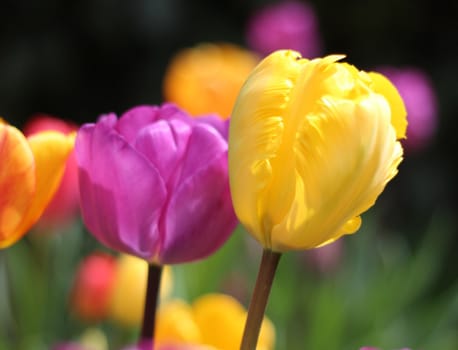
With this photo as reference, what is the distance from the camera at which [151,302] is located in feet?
1.37

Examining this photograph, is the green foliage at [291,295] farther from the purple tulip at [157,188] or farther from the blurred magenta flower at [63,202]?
the purple tulip at [157,188]

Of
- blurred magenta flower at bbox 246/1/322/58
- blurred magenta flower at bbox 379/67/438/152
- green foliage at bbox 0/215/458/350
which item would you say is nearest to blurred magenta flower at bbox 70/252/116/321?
green foliage at bbox 0/215/458/350

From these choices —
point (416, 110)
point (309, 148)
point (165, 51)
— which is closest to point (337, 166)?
point (309, 148)

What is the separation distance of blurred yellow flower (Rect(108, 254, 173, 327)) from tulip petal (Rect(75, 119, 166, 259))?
27cm

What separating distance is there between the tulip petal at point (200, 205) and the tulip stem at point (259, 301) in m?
0.05

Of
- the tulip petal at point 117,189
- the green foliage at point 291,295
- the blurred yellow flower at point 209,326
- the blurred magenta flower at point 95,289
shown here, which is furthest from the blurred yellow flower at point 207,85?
→ the tulip petal at point 117,189

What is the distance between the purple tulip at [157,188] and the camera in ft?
1.34

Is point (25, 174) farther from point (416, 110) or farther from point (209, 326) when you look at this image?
point (416, 110)

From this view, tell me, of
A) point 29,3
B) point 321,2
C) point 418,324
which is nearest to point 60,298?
point 418,324

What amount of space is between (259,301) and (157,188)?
73 millimetres

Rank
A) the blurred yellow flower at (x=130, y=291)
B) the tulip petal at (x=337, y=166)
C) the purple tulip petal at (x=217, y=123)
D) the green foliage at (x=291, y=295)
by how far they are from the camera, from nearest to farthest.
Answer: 1. the tulip petal at (x=337, y=166)
2. the purple tulip petal at (x=217, y=123)
3. the blurred yellow flower at (x=130, y=291)
4. the green foliage at (x=291, y=295)

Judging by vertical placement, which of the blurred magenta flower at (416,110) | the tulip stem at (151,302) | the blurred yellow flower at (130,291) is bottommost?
the blurred magenta flower at (416,110)

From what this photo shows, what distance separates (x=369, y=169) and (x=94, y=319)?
54 centimetres

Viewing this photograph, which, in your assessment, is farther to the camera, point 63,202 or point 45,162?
→ point 63,202
